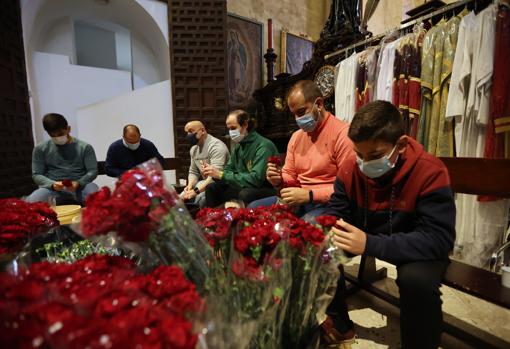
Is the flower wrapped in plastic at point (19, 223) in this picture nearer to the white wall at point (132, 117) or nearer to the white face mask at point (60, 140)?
the white face mask at point (60, 140)

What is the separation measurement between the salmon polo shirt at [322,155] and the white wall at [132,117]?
11.9 feet

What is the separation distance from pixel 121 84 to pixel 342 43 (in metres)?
4.29

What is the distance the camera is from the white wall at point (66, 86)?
4406 mm

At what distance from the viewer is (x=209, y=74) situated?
4648mm

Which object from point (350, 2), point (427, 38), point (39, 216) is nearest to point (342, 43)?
point (350, 2)

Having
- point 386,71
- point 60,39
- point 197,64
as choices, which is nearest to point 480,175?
point 386,71

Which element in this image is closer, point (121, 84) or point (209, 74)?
point (209, 74)

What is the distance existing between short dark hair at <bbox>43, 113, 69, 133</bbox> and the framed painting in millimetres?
4361

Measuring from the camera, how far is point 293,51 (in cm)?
580

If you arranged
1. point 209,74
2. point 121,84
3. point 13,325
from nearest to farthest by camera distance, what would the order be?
point 13,325 → point 209,74 → point 121,84

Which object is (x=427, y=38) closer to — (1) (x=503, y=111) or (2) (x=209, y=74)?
(1) (x=503, y=111)

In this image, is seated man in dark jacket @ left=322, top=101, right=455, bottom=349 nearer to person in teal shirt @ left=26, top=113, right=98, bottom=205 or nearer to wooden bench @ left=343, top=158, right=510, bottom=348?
wooden bench @ left=343, top=158, right=510, bottom=348

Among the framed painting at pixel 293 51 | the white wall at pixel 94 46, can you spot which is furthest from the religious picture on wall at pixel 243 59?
the white wall at pixel 94 46

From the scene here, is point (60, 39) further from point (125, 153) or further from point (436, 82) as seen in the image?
point (436, 82)
